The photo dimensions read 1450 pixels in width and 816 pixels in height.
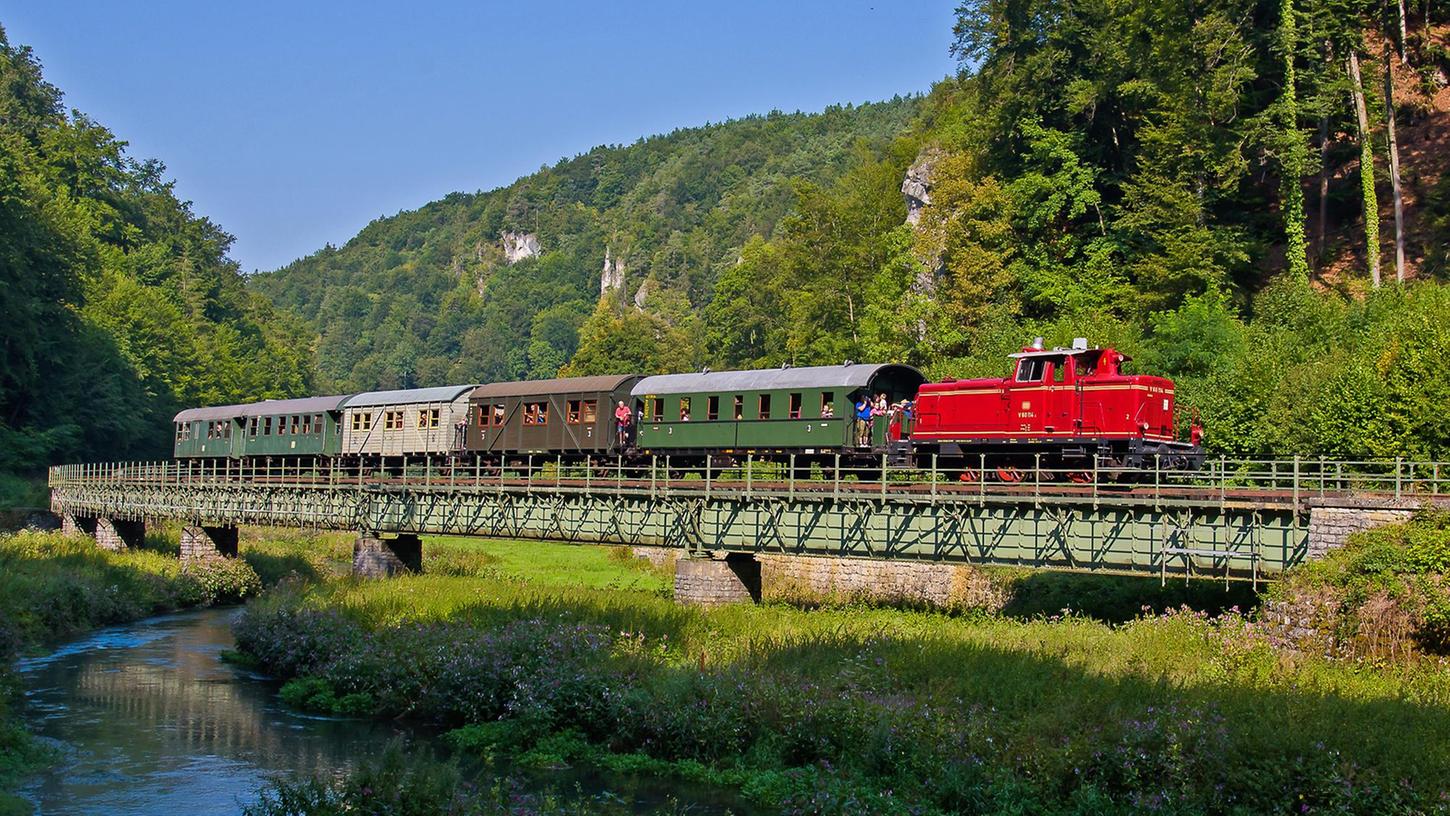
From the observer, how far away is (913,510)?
30.5m

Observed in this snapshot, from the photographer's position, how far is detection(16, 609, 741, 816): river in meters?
20.3

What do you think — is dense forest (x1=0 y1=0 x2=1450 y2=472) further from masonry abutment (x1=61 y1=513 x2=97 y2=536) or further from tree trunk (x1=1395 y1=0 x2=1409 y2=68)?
masonry abutment (x1=61 y1=513 x2=97 y2=536)

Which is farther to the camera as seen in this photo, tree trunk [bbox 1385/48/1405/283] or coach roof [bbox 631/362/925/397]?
tree trunk [bbox 1385/48/1405/283]

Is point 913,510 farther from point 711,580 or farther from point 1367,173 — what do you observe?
point 1367,173

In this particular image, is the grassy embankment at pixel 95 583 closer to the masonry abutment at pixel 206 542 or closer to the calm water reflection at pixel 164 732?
the masonry abutment at pixel 206 542

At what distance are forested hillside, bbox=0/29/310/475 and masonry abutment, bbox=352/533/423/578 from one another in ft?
147

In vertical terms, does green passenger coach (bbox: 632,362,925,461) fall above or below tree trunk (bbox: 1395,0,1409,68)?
below

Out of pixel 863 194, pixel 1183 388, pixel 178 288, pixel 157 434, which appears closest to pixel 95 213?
pixel 178 288

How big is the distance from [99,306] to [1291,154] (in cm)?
9267

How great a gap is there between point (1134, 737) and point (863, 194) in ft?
214

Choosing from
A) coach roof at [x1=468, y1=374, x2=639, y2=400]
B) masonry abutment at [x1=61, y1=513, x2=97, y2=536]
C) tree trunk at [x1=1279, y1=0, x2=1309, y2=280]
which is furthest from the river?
tree trunk at [x1=1279, y1=0, x2=1309, y2=280]

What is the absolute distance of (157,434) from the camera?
4102 inches

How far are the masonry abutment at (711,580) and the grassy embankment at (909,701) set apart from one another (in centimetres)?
137

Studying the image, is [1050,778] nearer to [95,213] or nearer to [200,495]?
[200,495]
